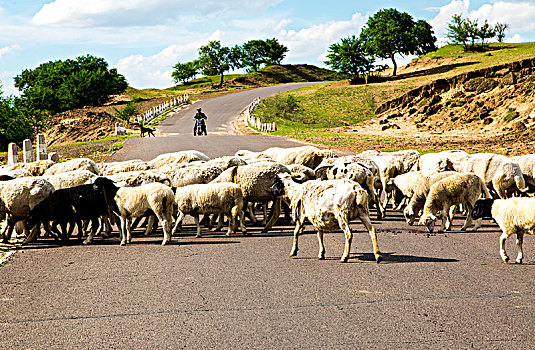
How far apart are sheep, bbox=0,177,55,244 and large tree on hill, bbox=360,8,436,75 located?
70.3m

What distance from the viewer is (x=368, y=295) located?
7789mm

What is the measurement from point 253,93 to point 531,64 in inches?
1677

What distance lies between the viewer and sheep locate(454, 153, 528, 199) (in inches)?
566

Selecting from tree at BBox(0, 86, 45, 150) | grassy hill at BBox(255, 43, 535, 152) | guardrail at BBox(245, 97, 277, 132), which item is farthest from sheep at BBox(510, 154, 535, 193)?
tree at BBox(0, 86, 45, 150)

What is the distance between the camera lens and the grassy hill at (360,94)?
58969 millimetres

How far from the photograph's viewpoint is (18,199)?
40.4 feet

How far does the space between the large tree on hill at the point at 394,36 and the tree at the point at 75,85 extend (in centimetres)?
3603

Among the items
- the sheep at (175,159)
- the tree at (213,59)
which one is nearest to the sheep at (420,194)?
the sheep at (175,159)

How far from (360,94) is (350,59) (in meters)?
11.1

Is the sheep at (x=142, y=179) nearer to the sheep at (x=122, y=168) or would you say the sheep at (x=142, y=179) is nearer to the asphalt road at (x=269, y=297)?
the sheep at (x=122, y=168)

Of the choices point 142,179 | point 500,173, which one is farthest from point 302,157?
point 500,173

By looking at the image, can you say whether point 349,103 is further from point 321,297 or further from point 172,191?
point 321,297

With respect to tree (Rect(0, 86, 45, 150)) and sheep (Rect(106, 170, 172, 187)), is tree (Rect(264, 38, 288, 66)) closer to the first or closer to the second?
tree (Rect(0, 86, 45, 150))

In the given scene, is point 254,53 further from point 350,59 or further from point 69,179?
point 69,179
